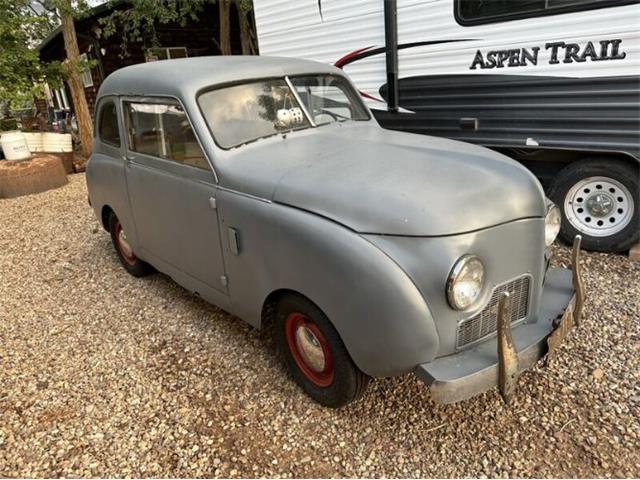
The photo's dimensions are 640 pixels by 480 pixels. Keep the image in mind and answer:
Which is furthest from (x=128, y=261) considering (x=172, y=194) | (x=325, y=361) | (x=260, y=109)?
(x=325, y=361)

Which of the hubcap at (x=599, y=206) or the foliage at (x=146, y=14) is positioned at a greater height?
the foliage at (x=146, y=14)

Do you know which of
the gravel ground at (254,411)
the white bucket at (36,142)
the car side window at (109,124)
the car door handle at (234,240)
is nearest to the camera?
the gravel ground at (254,411)

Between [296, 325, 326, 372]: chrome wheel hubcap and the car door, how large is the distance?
0.66 meters

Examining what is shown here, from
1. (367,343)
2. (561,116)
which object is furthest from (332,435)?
(561,116)

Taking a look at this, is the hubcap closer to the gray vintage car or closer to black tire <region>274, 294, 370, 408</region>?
the gray vintage car

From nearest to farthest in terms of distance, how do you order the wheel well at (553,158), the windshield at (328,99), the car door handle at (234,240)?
the car door handle at (234,240) < the windshield at (328,99) < the wheel well at (553,158)

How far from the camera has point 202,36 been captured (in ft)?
48.0

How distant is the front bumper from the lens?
2016 millimetres

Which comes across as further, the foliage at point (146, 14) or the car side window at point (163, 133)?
the foliage at point (146, 14)

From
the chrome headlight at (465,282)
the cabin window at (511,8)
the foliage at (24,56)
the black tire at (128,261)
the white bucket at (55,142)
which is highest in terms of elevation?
the foliage at (24,56)

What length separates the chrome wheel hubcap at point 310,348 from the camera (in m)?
2.53

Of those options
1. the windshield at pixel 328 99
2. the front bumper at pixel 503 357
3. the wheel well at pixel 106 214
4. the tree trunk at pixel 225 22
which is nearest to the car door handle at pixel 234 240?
the windshield at pixel 328 99

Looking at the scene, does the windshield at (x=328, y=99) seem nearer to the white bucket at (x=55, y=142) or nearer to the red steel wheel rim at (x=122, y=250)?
the red steel wheel rim at (x=122, y=250)

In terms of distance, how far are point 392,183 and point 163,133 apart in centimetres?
186
